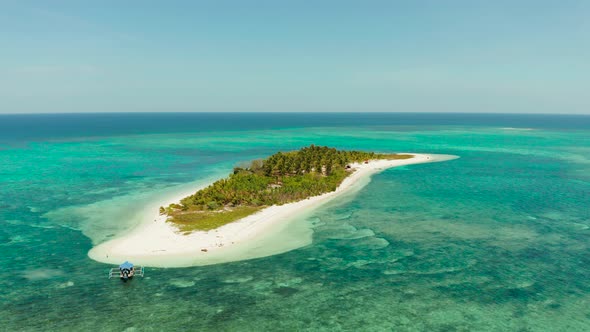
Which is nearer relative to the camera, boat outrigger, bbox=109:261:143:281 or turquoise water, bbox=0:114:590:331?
turquoise water, bbox=0:114:590:331

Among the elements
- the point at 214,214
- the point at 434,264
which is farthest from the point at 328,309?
the point at 214,214

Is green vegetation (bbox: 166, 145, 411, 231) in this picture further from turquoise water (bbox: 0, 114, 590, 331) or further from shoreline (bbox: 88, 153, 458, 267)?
turquoise water (bbox: 0, 114, 590, 331)

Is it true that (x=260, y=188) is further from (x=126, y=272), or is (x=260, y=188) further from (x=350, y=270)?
(x=126, y=272)

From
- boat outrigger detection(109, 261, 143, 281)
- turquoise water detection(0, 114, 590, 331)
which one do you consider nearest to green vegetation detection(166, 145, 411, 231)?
turquoise water detection(0, 114, 590, 331)

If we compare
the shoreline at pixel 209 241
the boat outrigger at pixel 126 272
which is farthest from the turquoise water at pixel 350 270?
the shoreline at pixel 209 241

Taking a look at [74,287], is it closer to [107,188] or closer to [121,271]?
[121,271]

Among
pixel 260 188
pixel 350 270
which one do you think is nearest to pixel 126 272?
pixel 350 270
